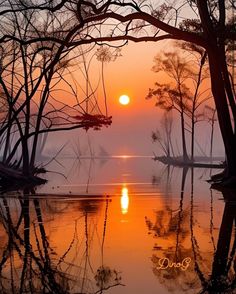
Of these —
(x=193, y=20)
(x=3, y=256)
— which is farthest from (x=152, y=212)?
(x=193, y=20)

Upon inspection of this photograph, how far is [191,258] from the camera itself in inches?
276

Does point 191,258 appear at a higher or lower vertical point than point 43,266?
higher

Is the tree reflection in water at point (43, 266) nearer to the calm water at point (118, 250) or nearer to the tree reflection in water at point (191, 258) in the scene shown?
the calm water at point (118, 250)

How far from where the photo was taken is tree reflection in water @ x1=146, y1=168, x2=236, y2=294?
559 centimetres

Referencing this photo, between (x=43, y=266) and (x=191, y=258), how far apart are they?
6.65 feet

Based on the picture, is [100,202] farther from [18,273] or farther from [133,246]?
[18,273]
